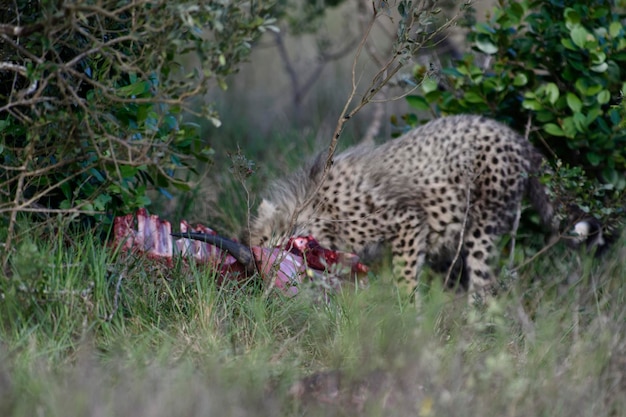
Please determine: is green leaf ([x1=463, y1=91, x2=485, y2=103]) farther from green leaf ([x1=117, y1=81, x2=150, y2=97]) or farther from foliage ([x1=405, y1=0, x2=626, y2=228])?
green leaf ([x1=117, y1=81, x2=150, y2=97])

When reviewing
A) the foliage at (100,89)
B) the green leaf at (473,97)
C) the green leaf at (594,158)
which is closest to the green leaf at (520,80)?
the green leaf at (473,97)

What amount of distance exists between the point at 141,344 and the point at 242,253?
3.09 feet

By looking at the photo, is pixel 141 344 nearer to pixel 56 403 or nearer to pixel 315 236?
pixel 56 403

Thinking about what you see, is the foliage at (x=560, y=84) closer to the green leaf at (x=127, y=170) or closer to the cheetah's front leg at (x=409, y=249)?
the cheetah's front leg at (x=409, y=249)

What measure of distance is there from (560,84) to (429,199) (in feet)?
3.37

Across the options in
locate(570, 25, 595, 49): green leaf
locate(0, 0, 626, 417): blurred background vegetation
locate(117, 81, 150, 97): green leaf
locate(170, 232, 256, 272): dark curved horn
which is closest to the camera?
locate(0, 0, 626, 417): blurred background vegetation

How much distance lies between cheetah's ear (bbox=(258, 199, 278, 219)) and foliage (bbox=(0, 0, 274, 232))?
74 cm

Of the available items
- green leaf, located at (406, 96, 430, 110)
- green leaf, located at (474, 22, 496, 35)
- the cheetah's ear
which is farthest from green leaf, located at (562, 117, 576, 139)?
the cheetah's ear

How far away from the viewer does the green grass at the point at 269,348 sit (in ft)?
10.2

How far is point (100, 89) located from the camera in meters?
4.01

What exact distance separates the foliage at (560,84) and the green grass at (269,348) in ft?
3.08

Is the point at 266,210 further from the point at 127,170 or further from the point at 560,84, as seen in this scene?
the point at 560,84

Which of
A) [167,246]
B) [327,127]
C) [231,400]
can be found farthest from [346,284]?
[327,127]

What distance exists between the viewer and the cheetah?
5.26m
